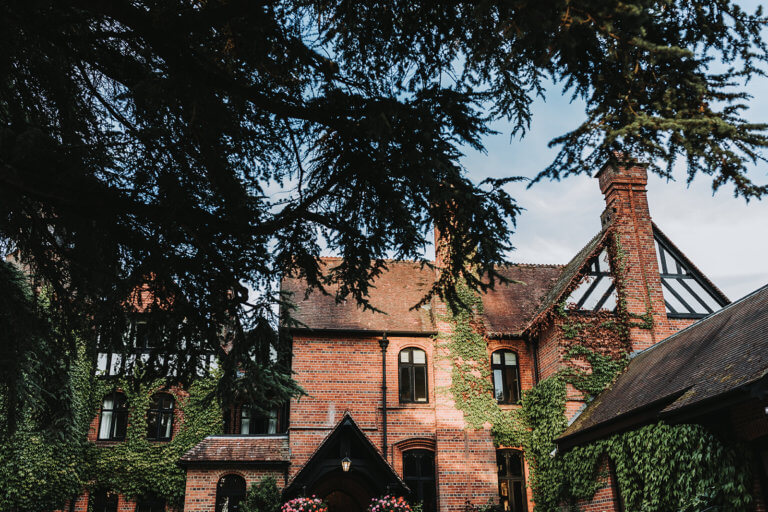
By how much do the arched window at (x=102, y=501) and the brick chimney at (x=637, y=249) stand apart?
1627 centimetres

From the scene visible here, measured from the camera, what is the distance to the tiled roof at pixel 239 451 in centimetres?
1711

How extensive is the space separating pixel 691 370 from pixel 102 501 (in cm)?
1753

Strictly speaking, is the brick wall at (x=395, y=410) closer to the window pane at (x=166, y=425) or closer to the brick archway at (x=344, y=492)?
the brick archway at (x=344, y=492)

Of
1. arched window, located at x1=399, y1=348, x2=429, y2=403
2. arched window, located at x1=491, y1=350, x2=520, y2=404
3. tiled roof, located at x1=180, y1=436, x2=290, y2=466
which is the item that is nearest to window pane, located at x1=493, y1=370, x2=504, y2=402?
arched window, located at x1=491, y1=350, x2=520, y2=404

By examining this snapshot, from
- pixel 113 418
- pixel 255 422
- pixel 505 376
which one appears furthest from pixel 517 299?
pixel 113 418

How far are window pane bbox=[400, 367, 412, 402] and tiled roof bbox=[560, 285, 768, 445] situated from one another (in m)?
4.88

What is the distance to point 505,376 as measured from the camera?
19.0 m

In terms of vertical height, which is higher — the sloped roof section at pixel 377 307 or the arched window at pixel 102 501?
the sloped roof section at pixel 377 307

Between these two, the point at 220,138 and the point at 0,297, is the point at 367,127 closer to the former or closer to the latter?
the point at 220,138

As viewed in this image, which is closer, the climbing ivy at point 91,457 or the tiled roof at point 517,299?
the climbing ivy at point 91,457

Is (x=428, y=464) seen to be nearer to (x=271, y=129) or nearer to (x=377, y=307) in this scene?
(x=377, y=307)

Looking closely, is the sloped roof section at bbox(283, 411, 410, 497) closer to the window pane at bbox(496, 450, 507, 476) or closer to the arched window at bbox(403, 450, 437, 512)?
the arched window at bbox(403, 450, 437, 512)

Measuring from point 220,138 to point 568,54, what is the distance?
4.09 metres

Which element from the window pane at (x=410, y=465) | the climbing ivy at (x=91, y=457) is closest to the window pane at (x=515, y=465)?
the window pane at (x=410, y=465)
